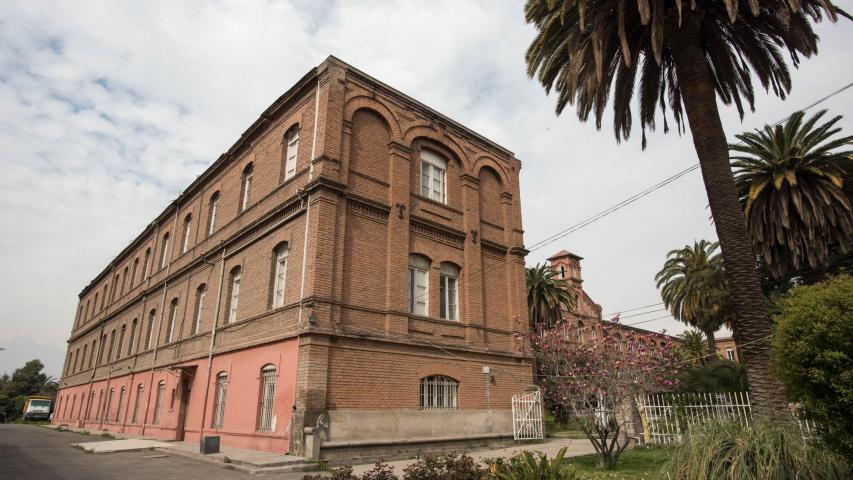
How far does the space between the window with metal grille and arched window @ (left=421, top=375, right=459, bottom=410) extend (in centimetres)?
418

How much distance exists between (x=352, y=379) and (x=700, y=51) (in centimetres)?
1129

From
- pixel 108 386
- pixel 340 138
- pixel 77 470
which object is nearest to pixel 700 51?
pixel 340 138

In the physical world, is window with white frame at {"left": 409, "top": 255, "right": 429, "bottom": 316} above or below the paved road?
above

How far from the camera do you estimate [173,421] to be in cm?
1898

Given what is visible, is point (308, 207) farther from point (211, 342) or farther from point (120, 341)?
point (120, 341)

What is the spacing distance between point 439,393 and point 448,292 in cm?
336

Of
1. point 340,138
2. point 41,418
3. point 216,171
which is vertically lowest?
point 41,418

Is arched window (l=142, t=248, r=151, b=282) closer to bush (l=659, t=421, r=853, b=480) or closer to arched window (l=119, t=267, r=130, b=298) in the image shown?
arched window (l=119, t=267, r=130, b=298)

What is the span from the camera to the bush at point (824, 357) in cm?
524

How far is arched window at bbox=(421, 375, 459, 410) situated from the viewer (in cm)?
1446

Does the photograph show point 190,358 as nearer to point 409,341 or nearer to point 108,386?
point 409,341

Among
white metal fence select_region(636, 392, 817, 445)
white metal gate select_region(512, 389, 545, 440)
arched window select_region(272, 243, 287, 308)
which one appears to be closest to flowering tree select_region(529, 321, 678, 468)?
white metal fence select_region(636, 392, 817, 445)

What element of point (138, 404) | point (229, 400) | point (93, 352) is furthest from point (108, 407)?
point (229, 400)

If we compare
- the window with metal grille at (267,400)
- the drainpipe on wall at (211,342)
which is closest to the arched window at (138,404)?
the drainpipe on wall at (211,342)
